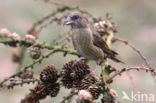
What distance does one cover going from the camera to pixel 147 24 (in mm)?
6891

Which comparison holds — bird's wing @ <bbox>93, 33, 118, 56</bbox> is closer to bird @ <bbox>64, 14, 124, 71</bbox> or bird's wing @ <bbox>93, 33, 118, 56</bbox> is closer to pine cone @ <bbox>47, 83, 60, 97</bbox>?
bird @ <bbox>64, 14, 124, 71</bbox>

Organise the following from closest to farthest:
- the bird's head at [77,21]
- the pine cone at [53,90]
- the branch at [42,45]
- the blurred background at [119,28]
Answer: the pine cone at [53,90], the branch at [42,45], the bird's head at [77,21], the blurred background at [119,28]

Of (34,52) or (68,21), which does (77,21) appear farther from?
(34,52)

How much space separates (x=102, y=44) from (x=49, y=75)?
56cm

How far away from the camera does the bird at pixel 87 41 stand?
2113 mm

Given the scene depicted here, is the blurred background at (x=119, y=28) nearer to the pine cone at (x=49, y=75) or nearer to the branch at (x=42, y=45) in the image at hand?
the branch at (x=42, y=45)

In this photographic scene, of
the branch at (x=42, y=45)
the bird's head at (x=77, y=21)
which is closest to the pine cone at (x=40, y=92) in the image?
the branch at (x=42, y=45)

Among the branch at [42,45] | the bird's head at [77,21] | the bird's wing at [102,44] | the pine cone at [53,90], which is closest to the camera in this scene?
the pine cone at [53,90]

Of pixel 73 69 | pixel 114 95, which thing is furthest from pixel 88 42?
pixel 114 95

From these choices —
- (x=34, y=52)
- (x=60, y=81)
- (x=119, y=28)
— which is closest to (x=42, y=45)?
(x=34, y=52)

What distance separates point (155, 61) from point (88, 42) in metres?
3.53

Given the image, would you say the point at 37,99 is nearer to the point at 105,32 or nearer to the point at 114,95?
the point at 114,95

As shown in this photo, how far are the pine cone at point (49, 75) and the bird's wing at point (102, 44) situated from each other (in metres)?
0.43

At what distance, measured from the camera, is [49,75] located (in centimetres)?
162
